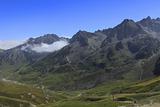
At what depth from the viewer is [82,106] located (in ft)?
497

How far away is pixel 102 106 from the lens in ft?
466

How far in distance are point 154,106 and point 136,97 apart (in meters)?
72.6

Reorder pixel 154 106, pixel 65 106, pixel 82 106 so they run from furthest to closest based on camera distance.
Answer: pixel 65 106, pixel 82 106, pixel 154 106

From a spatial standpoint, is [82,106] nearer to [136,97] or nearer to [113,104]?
[113,104]

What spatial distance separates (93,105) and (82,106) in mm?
6302

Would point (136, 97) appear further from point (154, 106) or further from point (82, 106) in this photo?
point (154, 106)

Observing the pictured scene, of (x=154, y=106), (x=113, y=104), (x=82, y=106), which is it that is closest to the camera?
(x=154, y=106)

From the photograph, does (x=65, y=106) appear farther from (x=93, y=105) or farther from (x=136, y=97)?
(x=136, y=97)

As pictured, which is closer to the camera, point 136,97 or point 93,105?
point 93,105

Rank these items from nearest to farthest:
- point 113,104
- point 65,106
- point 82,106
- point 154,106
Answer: point 154,106
point 113,104
point 82,106
point 65,106

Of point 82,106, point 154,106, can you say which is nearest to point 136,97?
point 82,106

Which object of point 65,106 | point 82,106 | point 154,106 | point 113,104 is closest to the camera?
point 154,106

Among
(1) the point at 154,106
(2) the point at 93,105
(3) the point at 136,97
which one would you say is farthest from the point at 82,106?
(1) the point at 154,106

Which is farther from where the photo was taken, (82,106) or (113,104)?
(82,106)
